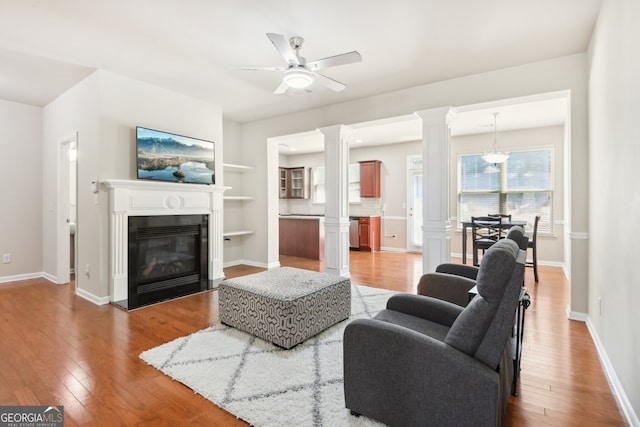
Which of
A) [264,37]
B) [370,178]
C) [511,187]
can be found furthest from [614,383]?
[370,178]

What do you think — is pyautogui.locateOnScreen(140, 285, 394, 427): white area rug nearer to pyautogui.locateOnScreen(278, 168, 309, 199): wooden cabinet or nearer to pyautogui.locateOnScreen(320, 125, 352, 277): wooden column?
pyautogui.locateOnScreen(320, 125, 352, 277): wooden column

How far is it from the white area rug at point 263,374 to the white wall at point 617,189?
5.12ft

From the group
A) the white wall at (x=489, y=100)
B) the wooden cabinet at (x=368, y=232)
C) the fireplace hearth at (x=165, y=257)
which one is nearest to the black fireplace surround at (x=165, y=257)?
the fireplace hearth at (x=165, y=257)

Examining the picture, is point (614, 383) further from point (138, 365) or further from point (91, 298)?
point (91, 298)

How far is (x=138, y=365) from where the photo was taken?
2.34m

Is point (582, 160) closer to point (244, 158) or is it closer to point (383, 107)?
point (383, 107)

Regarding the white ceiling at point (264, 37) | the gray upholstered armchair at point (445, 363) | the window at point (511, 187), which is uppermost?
the white ceiling at point (264, 37)

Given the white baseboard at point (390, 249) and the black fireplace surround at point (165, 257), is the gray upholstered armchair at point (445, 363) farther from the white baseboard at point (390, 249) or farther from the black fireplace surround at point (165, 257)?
the white baseboard at point (390, 249)

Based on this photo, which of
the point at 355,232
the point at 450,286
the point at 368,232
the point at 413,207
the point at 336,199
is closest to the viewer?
the point at 450,286

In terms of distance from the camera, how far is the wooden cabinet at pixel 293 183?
891cm

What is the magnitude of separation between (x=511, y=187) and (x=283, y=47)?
5740 mm

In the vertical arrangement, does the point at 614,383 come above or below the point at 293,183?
below

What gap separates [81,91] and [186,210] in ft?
6.31

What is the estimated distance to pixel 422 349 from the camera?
1.49 meters
